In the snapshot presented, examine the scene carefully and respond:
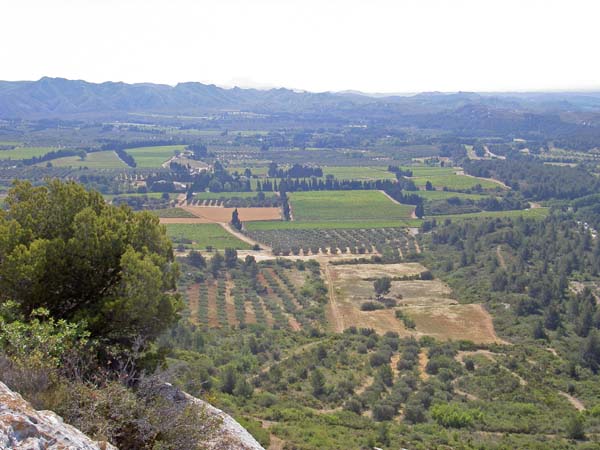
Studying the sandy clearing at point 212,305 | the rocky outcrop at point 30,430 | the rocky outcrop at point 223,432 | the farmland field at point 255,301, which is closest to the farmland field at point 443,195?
the farmland field at point 255,301

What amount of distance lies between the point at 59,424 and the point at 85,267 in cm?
619

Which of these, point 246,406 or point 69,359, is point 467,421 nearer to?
point 246,406

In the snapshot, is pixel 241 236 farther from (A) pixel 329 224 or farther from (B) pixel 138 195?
(B) pixel 138 195

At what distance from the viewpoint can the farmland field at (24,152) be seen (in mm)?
141500

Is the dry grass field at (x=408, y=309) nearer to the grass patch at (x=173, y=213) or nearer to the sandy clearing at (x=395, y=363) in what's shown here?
the sandy clearing at (x=395, y=363)

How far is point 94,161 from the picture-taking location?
14812 centimetres

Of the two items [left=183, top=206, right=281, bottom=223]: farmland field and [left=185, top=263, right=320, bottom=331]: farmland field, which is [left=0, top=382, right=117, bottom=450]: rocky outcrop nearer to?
[left=185, top=263, right=320, bottom=331]: farmland field

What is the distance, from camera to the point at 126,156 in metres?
156

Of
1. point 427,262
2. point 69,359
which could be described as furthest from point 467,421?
point 427,262

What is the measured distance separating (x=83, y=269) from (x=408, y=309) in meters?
41.1

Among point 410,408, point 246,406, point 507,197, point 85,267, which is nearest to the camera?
point 85,267

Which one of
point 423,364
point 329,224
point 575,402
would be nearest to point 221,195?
point 329,224

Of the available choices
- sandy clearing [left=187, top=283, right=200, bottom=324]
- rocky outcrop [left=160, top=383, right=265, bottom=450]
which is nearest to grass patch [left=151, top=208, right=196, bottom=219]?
sandy clearing [left=187, top=283, right=200, bottom=324]

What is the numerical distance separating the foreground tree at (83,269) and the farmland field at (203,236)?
2400 inches
